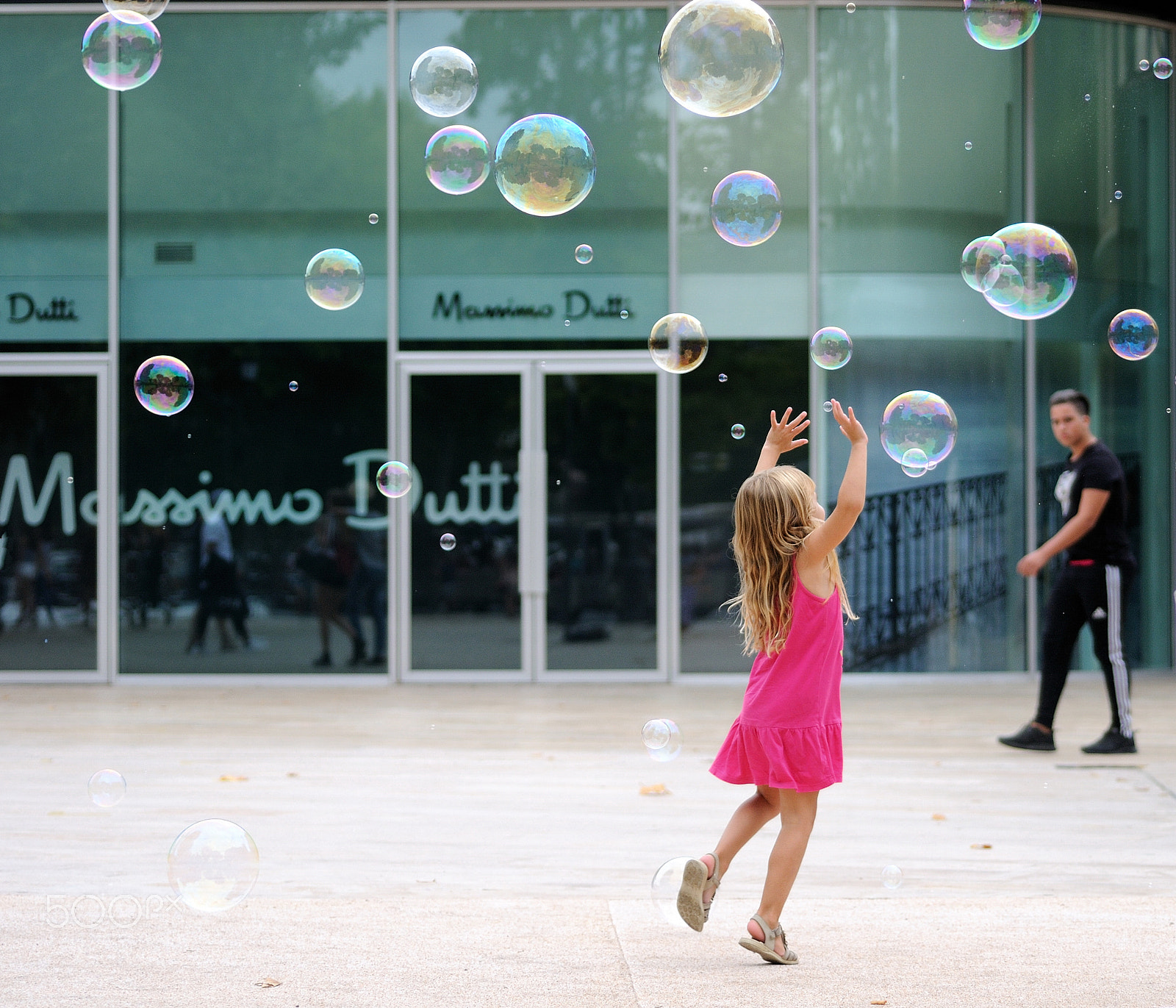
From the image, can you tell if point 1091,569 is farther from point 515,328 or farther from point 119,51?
point 119,51

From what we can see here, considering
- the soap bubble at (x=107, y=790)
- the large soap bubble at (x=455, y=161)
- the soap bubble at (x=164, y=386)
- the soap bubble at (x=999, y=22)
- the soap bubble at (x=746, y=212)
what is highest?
the soap bubble at (x=999, y=22)

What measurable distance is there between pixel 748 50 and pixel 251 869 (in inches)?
135

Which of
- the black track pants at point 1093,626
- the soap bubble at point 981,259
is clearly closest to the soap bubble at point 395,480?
the soap bubble at point 981,259

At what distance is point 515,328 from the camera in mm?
10242

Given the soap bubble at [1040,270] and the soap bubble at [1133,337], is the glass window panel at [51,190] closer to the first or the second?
the soap bubble at [1040,270]

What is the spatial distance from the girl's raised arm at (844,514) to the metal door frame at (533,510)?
6.61 meters

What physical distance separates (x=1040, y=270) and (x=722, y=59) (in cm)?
175

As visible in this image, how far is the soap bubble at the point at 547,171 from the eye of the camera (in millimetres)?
5605

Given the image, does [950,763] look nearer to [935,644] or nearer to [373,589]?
[935,644]

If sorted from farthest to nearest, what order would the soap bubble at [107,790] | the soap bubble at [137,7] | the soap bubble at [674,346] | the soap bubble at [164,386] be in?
the soap bubble at [164,386] → the soap bubble at [674,346] → the soap bubble at [137,7] → the soap bubble at [107,790]

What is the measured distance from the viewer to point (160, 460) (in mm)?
10211

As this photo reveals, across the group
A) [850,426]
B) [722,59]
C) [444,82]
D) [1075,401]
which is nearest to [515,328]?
[444,82]

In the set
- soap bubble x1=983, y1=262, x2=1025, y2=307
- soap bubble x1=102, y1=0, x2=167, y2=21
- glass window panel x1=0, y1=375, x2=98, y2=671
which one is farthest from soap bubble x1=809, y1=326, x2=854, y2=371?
glass window panel x1=0, y1=375, x2=98, y2=671

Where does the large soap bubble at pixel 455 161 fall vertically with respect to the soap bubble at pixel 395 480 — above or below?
above
